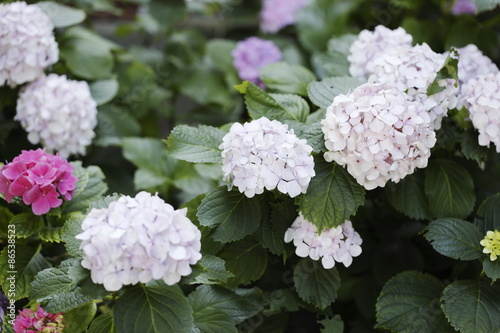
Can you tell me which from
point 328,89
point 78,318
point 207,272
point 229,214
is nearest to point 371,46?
point 328,89

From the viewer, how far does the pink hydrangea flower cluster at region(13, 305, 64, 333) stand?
1095 millimetres

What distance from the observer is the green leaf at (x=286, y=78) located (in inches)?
57.1

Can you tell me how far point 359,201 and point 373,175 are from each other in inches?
2.6

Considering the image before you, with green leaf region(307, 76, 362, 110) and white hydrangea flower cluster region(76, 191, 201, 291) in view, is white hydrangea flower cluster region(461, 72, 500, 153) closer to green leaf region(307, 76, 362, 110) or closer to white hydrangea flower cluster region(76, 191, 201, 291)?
green leaf region(307, 76, 362, 110)

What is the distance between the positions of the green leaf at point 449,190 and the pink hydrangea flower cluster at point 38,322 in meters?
0.86

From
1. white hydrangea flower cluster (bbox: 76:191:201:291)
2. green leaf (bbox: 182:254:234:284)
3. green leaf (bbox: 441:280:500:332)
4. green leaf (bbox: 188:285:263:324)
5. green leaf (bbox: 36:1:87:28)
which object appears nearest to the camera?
white hydrangea flower cluster (bbox: 76:191:201:291)

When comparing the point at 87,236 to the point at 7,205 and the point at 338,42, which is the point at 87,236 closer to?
the point at 7,205

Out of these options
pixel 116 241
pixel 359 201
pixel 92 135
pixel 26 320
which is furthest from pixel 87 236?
pixel 92 135

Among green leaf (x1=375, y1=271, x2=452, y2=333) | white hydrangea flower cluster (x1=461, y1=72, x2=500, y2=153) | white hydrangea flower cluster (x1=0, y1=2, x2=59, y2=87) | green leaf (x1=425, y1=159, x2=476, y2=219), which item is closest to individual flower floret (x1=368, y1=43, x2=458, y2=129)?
white hydrangea flower cluster (x1=461, y1=72, x2=500, y2=153)

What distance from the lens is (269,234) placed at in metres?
1.19

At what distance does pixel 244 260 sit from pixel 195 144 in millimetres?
288

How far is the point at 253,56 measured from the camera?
1917 mm

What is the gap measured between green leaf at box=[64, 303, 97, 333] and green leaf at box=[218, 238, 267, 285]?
307mm

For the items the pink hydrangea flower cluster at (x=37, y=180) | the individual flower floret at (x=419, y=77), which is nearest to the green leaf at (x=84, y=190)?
the pink hydrangea flower cluster at (x=37, y=180)
